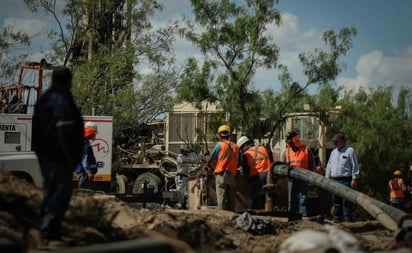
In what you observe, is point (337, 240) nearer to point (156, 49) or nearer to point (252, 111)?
point (252, 111)

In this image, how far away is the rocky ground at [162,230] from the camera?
659 centimetres

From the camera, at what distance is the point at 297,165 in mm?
13906

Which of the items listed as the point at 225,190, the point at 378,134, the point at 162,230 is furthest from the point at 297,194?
the point at 378,134

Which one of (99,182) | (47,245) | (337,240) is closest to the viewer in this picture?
(337,240)

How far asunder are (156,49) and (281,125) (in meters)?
6.55

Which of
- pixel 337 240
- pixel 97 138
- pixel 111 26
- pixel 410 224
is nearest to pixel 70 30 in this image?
pixel 111 26

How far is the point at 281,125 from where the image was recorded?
2772cm

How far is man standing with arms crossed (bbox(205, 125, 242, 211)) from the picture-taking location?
43.8 ft

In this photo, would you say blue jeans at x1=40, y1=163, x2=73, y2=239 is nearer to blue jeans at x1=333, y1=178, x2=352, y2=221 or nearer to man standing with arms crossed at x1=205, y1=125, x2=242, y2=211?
man standing with arms crossed at x1=205, y1=125, x2=242, y2=211

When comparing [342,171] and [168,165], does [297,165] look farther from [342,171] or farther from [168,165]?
[168,165]

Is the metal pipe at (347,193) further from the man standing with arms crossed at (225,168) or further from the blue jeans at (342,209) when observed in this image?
the blue jeans at (342,209)

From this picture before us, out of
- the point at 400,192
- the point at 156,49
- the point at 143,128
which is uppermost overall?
the point at 156,49

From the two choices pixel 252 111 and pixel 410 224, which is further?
pixel 252 111

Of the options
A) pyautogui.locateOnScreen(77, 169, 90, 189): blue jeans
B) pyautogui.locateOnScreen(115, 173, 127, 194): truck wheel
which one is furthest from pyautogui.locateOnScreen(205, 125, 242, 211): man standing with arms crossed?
pyautogui.locateOnScreen(115, 173, 127, 194): truck wheel
